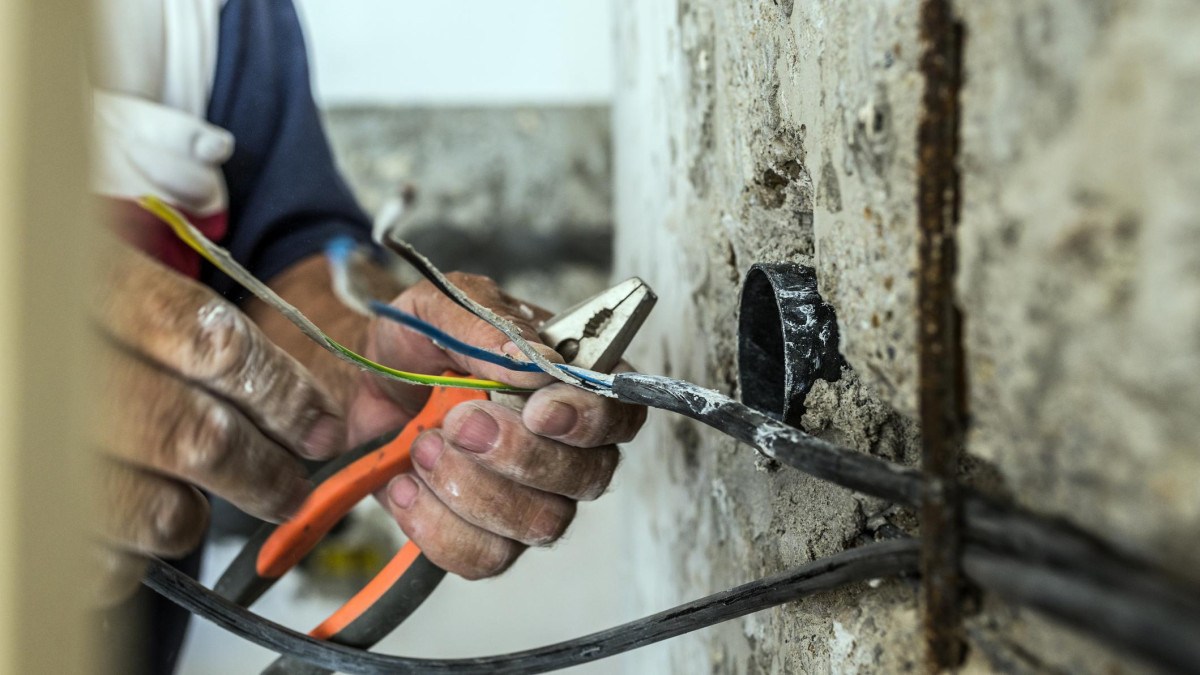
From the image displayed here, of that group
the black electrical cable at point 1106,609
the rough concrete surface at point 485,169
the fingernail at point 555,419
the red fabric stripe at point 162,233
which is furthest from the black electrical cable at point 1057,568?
the rough concrete surface at point 485,169

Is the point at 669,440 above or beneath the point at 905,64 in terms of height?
beneath

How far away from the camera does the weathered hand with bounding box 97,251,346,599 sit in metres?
0.55

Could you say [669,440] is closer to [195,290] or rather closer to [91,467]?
[195,290]

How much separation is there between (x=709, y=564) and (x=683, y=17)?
0.54m

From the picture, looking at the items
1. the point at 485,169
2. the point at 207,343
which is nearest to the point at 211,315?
the point at 207,343

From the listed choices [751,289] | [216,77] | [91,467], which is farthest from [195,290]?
[216,77]

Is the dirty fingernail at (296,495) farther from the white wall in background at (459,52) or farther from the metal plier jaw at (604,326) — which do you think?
the white wall in background at (459,52)

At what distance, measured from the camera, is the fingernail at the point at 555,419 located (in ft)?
2.14

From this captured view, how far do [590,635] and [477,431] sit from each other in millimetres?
171

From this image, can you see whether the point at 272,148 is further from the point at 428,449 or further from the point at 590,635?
the point at 590,635

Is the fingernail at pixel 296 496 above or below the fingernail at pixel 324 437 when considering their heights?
below

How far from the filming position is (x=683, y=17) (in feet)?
2.87

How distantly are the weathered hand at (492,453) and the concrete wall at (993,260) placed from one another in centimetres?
14

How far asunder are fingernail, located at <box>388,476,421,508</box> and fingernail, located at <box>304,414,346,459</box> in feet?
0.49
